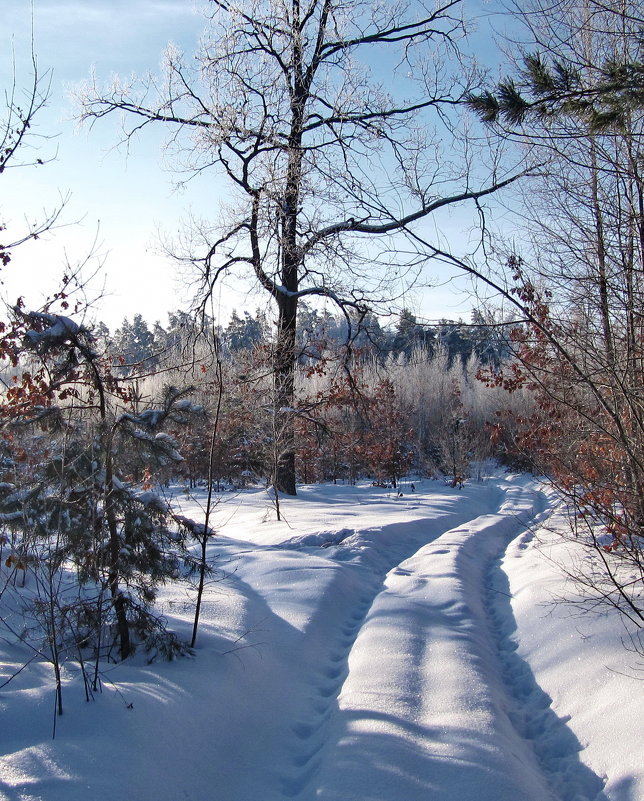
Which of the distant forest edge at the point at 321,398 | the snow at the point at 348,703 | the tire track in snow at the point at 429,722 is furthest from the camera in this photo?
the distant forest edge at the point at 321,398

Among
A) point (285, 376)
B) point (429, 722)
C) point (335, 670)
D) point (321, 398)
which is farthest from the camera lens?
point (321, 398)

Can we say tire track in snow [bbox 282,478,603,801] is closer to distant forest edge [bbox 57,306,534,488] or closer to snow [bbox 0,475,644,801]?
snow [bbox 0,475,644,801]

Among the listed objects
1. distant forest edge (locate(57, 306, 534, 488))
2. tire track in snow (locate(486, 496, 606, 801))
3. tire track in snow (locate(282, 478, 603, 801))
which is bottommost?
tire track in snow (locate(486, 496, 606, 801))

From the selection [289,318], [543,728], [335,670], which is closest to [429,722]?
[543,728]

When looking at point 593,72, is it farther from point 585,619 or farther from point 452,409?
point 452,409

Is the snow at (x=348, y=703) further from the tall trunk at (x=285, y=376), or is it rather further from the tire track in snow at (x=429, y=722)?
the tall trunk at (x=285, y=376)

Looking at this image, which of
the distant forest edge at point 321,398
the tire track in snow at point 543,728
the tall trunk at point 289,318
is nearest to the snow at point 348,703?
the tire track in snow at point 543,728

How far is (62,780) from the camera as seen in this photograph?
261 centimetres

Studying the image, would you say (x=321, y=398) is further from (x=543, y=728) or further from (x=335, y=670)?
(x=543, y=728)

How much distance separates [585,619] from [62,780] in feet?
A: 14.8

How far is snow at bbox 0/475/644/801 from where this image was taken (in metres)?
3.03

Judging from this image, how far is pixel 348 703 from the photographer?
414cm

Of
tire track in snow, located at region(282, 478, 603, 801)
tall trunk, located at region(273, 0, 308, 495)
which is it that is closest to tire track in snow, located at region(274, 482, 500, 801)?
tire track in snow, located at region(282, 478, 603, 801)

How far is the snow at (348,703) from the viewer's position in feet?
9.95
